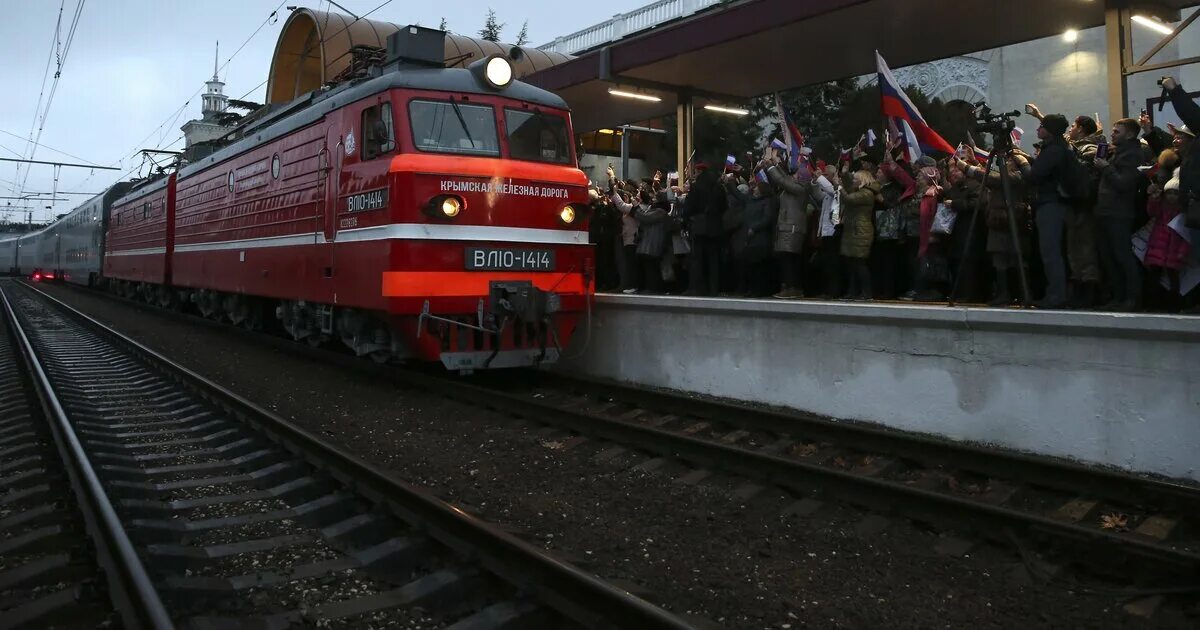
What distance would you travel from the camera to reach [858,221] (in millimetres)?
8203

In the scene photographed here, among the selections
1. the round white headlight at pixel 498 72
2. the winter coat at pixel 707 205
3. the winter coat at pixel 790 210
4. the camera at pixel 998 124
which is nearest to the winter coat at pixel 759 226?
the winter coat at pixel 790 210

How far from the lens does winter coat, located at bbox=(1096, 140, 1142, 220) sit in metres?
6.23

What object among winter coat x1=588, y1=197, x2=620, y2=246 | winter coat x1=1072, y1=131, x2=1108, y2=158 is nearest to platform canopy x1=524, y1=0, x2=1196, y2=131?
winter coat x1=588, y1=197, x2=620, y2=246

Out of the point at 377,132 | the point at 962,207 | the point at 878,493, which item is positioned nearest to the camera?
the point at 878,493

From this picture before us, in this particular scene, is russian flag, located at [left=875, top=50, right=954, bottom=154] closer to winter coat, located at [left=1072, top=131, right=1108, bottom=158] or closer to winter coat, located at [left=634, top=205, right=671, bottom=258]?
winter coat, located at [left=1072, top=131, right=1108, bottom=158]

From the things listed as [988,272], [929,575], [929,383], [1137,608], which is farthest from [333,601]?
[988,272]

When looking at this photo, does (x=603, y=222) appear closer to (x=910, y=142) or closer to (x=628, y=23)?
(x=910, y=142)

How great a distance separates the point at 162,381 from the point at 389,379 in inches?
101

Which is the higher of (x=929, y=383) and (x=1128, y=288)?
(x=1128, y=288)

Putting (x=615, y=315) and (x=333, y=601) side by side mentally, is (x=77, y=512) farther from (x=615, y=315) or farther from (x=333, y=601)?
(x=615, y=315)

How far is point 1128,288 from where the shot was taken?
6309 millimetres

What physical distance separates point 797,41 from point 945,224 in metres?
3.89

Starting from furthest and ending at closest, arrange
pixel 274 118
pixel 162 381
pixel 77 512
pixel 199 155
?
1. pixel 199 155
2. pixel 274 118
3. pixel 162 381
4. pixel 77 512

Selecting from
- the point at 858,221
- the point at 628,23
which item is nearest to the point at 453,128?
the point at 858,221
